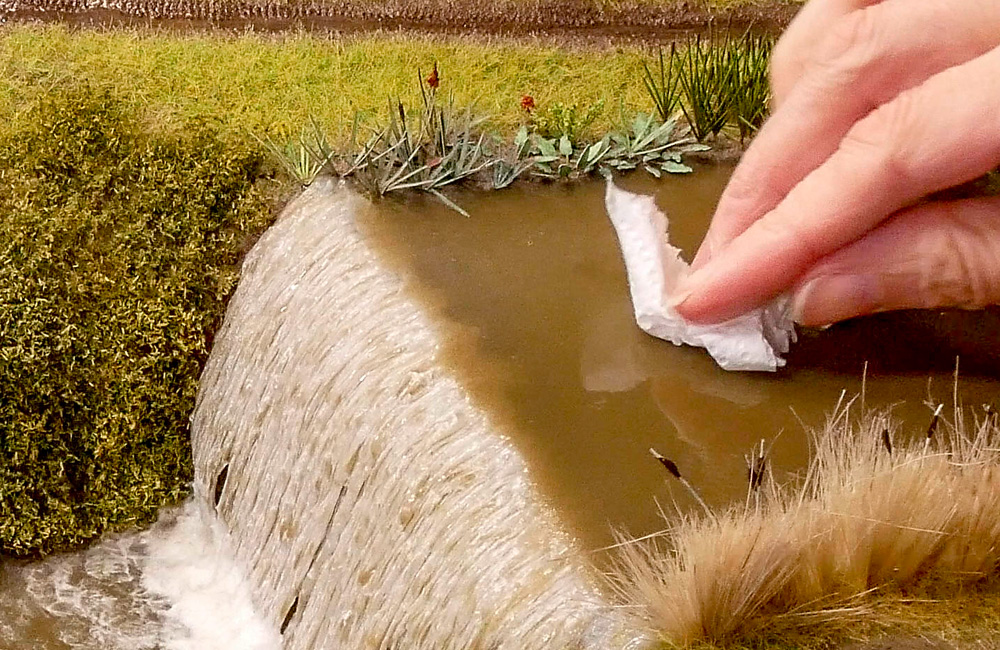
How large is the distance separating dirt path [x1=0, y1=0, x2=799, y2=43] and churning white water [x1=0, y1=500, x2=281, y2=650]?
4.93ft

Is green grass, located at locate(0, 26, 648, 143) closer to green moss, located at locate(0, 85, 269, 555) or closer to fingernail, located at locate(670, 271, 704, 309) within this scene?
green moss, located at locate(0, 85, 269, 555)

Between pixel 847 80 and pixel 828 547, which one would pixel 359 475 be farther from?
pixel 847 80

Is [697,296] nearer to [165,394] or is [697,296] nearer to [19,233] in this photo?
[165,394]

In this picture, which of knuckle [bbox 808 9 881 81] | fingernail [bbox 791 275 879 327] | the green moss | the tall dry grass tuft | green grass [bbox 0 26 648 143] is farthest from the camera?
green grass [bbox 0 26 648 143]

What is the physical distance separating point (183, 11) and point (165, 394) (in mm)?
1331

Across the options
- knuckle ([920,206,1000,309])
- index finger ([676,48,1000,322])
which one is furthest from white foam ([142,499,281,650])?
knuckle ([920,206,1000,309])

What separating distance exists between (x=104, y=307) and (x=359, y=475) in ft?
2.99

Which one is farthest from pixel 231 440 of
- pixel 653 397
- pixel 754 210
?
pixel 754 210

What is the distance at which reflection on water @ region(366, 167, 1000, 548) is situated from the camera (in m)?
1.50

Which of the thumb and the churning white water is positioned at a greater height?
the thumb

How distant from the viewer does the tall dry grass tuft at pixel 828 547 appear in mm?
1229

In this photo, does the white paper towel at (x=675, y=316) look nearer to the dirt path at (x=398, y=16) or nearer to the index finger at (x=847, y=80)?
the index finger at (x=847, y=80)

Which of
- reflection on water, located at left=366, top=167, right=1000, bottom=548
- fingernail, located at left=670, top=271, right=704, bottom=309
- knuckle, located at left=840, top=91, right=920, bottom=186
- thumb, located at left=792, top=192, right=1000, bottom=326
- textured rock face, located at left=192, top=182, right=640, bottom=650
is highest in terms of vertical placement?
knuckle, located at left=840, top=91, right=920, bottom=186

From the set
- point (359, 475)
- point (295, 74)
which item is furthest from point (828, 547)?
point (295, 74)
